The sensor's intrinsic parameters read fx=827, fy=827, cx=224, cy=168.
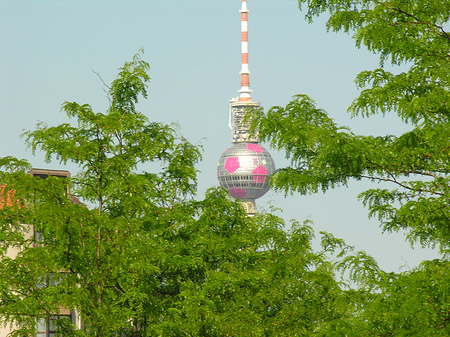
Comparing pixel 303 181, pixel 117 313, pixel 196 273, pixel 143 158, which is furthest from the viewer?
pixel 196 273

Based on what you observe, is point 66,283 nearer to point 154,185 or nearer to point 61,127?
point 61,127

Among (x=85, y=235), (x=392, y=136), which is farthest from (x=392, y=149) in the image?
(x=85, y=235)

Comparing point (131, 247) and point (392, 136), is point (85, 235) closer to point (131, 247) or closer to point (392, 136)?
point (131, 247)

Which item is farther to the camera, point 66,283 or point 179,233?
point 179,233

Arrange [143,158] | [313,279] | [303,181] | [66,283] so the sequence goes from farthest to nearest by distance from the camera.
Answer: [313,279] → [143,158] → [66,283] → [303,181]

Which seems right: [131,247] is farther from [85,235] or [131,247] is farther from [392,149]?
[392,149]

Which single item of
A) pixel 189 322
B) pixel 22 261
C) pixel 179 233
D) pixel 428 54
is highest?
pixel 428 54

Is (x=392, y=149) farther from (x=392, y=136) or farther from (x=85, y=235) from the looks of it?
(x=85, y=235)

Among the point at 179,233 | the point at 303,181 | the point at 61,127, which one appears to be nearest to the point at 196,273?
the point at 179,233

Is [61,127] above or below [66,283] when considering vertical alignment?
above

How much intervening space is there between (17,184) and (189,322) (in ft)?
14.2

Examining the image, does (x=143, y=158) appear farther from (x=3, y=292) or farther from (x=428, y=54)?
(x=428, y=54)

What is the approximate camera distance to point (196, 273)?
19094mm

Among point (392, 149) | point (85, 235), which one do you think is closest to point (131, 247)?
point (85, 235)
